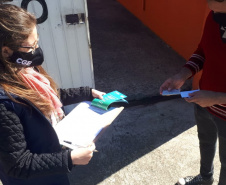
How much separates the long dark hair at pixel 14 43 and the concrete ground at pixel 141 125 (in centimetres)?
163

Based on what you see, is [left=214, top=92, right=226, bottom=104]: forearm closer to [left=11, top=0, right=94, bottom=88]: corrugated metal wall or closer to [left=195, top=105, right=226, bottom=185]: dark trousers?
[left=195, top=105, right=226, bottom=185]: dark trousers

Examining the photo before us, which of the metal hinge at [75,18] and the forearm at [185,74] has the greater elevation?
the metal hinge at [75,18]

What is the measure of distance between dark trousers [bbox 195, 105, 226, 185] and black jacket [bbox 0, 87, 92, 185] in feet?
3.81

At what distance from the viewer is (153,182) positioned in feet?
8.89

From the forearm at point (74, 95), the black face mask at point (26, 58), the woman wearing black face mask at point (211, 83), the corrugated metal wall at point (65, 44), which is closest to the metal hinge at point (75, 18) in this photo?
the corrugated metal wall at point (65, 44)

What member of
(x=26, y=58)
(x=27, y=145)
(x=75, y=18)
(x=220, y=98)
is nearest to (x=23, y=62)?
(x=26, y=58)

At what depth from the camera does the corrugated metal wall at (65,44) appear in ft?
9.43

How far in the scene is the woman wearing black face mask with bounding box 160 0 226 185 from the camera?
1767 millimetres

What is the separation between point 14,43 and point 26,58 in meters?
0.12

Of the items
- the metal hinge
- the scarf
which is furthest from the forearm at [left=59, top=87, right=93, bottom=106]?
the metal hinge

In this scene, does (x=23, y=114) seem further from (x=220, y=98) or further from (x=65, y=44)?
(x=65, y=44)

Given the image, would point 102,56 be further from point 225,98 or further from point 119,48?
point 225,98

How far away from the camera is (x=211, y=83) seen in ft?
6.29

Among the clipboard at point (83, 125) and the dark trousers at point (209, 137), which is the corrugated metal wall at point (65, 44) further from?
the dark trousers at point (209, 137)
